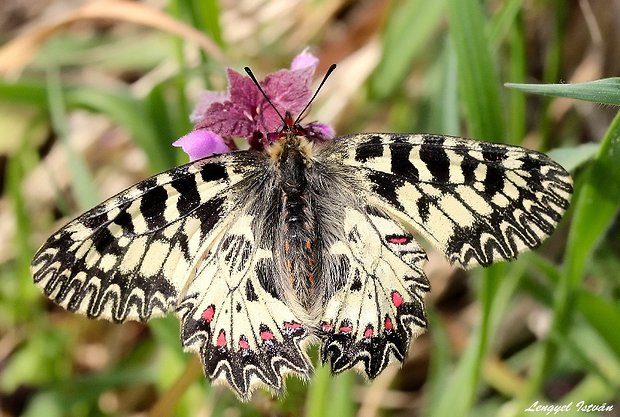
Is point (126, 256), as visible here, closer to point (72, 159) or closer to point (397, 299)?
point (397, 299)

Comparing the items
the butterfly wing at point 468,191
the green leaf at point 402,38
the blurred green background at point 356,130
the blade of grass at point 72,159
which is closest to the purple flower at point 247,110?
the butterfly wing at point 468,191

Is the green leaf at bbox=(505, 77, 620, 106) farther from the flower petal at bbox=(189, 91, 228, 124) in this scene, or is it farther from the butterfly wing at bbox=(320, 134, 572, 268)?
the flower petal at bbox=(189, 91, 228, 124)

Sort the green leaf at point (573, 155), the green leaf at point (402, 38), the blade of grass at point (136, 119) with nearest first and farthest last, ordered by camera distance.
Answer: the green leaf at point (573, 155) < the blade of grass at point (136, 119) < the green leaf at point (402, 38)

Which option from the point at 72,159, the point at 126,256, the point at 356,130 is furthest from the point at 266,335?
the point at 356,130

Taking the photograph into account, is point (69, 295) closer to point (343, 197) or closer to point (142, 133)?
point (343, 197)

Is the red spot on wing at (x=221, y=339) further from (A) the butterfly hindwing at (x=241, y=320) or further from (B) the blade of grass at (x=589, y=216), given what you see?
(B) the blade of grass at (x=589, y=216)

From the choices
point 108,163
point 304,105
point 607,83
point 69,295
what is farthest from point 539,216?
point 108,163

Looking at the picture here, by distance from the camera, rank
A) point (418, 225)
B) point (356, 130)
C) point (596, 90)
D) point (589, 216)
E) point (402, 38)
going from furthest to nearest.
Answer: point (356, 130)
point (402, 38)
point (589, 216)
point (418, 225)
point (596, 90)

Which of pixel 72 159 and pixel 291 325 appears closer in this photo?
pixel 291 325

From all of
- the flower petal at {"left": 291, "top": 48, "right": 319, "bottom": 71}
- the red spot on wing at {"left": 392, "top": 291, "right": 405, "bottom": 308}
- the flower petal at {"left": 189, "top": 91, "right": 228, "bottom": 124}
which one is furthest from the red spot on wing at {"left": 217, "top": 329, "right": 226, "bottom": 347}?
the flower petal at {"left": 291, "top": 48, "right": 319, "bottom": 71}
